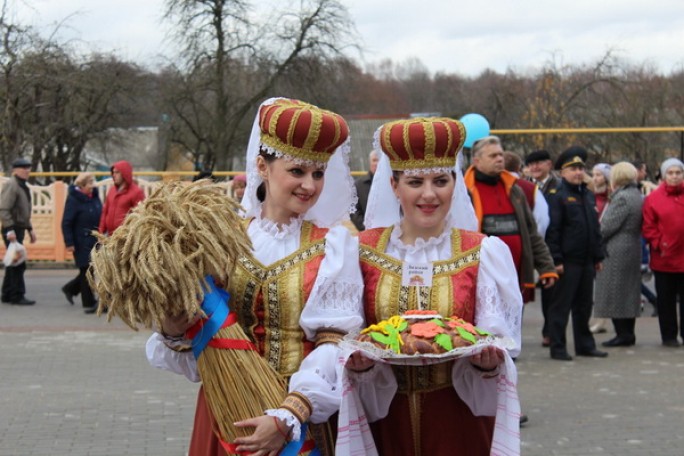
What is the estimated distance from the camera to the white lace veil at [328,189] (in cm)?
362

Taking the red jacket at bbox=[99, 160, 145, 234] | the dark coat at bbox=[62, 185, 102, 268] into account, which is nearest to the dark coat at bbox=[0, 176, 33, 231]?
the dark coat at bbox=[62, 185, 102, 268]

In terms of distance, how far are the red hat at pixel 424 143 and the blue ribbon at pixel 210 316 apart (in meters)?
0.79

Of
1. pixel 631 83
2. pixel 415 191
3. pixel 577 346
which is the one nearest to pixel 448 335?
pixel 415 191

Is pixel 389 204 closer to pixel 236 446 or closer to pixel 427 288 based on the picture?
pixel 427 288

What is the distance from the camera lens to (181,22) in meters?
32.5

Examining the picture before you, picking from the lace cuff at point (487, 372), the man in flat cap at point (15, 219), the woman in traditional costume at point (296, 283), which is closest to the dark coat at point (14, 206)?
the man in flat cap at point (15, 219)

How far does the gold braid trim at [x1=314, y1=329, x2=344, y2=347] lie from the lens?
3.27m

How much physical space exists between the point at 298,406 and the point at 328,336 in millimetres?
254

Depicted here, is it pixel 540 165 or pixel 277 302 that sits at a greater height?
pixel 540 165

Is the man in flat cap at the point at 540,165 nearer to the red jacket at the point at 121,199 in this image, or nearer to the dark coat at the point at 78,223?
the red jacket at the point at 121,199

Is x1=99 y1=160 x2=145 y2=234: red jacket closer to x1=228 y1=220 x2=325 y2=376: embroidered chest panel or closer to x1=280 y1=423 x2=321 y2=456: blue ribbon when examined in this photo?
x1=228 y1=220 x2=325 y2=376: embroidered chest panel

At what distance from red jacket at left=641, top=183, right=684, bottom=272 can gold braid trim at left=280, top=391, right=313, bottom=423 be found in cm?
757

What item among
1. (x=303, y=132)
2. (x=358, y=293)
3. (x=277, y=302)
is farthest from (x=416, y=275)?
(x=303, y=132)

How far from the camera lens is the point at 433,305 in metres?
3.40
